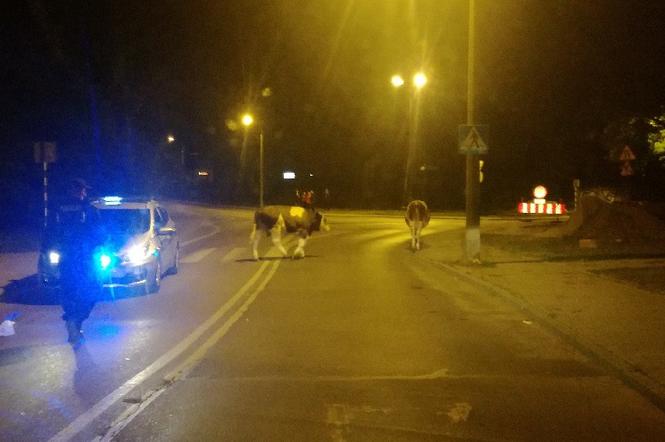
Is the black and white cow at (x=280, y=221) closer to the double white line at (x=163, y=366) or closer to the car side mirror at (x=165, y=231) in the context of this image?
the car side mirror at (x=165, y=231)

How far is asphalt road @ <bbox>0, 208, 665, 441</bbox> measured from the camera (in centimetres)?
730

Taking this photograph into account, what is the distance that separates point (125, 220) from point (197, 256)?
22.9 feet

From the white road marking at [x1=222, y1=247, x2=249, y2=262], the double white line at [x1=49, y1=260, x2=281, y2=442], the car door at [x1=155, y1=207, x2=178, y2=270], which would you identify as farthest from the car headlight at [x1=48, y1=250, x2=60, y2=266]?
the white road marking at [x1=222, y1=247, x2=249, y2=262]

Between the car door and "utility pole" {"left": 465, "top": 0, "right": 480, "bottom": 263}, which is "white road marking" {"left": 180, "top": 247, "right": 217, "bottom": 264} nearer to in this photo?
the car door

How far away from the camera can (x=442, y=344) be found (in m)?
11.1

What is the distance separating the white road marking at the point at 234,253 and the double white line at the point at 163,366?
22.7ft

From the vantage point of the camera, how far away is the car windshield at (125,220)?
17.0 metres

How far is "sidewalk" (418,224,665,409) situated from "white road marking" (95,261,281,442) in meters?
4.68

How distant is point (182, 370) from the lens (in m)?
9.54

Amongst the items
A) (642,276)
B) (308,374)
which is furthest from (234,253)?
(308,374)

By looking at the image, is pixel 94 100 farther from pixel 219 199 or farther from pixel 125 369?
pixel 219 199

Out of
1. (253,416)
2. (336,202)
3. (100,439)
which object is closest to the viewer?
(100,439)

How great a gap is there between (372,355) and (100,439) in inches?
165

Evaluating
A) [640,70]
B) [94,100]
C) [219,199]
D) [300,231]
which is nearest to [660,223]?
[640,70]
